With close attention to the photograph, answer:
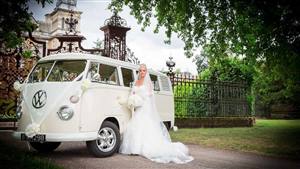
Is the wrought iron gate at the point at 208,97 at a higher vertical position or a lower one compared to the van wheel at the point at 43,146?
higher

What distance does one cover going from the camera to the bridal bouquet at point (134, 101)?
9.09m

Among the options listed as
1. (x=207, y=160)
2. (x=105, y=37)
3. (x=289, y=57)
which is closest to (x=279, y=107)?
(x=105, y=37)

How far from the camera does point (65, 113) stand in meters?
7.85

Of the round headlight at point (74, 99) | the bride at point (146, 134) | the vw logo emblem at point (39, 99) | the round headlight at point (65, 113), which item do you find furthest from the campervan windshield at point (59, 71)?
the bride at point (146, 134)

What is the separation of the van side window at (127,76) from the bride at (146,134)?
8.9 inches

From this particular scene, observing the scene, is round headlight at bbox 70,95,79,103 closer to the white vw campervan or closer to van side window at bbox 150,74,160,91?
the white vw campervan

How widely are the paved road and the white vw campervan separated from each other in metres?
0.42

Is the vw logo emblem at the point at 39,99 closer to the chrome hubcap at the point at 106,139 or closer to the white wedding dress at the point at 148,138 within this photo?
the chrome hubcap at the point at 106,139

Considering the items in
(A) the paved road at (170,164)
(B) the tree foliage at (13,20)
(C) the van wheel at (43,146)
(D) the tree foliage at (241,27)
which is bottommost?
(A) the paved road at (170,164)

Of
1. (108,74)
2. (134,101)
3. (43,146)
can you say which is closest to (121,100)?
(134,101)

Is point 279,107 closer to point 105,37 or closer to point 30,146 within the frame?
point 105,37

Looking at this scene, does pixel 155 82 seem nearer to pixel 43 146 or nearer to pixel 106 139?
pixel 106 139

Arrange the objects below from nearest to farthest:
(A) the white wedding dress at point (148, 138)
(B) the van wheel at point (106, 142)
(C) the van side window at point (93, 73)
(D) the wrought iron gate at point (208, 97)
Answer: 1. (B) the van wheel at point (106, 142)
2. (C) the van side window at point (93, 73)
3. (A) the white wedding dress at point (148, 138)
4. (D) the wrought iron gate at point (208, 97)

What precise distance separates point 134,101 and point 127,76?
34.0 inches
